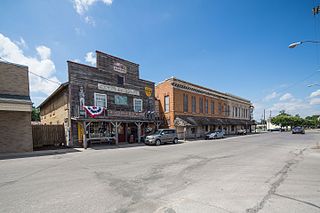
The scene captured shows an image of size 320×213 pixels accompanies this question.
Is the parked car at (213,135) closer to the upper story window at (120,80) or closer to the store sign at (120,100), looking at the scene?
the store sign at (120,100)

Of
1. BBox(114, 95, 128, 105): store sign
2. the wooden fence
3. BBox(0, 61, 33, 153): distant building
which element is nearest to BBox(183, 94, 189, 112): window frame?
BBox(114, 95, 128, 105): store sign

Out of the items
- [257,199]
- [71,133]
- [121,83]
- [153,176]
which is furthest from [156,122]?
[257,199]

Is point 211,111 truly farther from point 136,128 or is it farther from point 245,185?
point 245,185

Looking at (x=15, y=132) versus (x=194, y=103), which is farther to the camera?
(x=194, y=103)

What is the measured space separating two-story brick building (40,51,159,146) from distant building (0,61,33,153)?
3.63 metres

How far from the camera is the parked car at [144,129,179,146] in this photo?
64.1 feet

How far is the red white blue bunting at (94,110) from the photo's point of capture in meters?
18.3

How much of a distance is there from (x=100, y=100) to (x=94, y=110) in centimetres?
201

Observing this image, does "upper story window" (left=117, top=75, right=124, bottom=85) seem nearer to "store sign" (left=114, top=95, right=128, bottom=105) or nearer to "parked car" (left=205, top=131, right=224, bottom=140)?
"store sign" (left=114, top=95, right=128, bottom=105)

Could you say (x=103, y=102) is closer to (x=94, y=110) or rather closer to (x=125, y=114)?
(x=94, y=110)

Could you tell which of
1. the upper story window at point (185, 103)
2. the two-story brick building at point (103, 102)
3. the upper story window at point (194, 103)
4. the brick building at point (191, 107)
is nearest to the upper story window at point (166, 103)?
the brick building at point (191, 107)

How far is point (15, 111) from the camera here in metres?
14.7

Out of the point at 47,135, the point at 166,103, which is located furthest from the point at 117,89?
the point at 166,103

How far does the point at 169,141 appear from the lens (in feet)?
69.5
